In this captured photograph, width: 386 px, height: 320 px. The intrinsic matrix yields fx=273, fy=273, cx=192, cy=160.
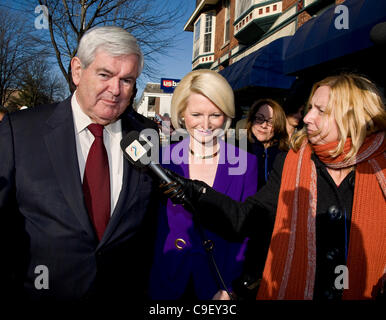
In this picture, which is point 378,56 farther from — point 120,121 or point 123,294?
point 123,294

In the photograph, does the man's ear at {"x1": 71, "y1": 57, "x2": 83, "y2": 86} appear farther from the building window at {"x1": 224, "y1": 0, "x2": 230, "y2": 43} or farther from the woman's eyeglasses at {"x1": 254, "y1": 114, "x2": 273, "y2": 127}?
the building window at {"x1": 224, "y1": 0, "x2": 230, "y2": 43}

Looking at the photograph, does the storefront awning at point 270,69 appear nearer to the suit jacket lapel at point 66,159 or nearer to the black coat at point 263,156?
the black coat at point 263,156

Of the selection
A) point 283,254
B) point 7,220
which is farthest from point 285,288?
point 7,220

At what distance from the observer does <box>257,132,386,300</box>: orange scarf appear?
5.79 feet

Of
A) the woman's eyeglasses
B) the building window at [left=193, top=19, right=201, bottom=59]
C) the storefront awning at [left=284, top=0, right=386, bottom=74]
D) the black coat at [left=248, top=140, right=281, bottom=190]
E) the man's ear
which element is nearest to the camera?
the man's ear

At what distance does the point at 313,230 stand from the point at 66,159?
1.62 m

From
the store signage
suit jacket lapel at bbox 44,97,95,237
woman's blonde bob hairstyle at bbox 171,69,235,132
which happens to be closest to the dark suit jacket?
suit jacket lapel at bbox 44,97,95,237

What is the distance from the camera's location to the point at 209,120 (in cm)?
213

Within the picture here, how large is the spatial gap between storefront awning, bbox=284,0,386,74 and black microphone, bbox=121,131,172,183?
365 centimetres

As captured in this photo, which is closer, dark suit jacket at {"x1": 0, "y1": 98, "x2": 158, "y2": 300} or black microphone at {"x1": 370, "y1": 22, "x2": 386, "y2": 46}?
dark suit jacket at {"x1": 0, "y1": 98, "x2": 158, "y2": 300}

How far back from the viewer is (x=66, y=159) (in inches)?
59.2

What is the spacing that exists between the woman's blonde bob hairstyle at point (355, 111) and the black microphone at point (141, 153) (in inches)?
45.7

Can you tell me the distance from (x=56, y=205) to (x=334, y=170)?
5.93 feet

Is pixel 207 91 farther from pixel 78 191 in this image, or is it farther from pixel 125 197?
pixel 78 191
